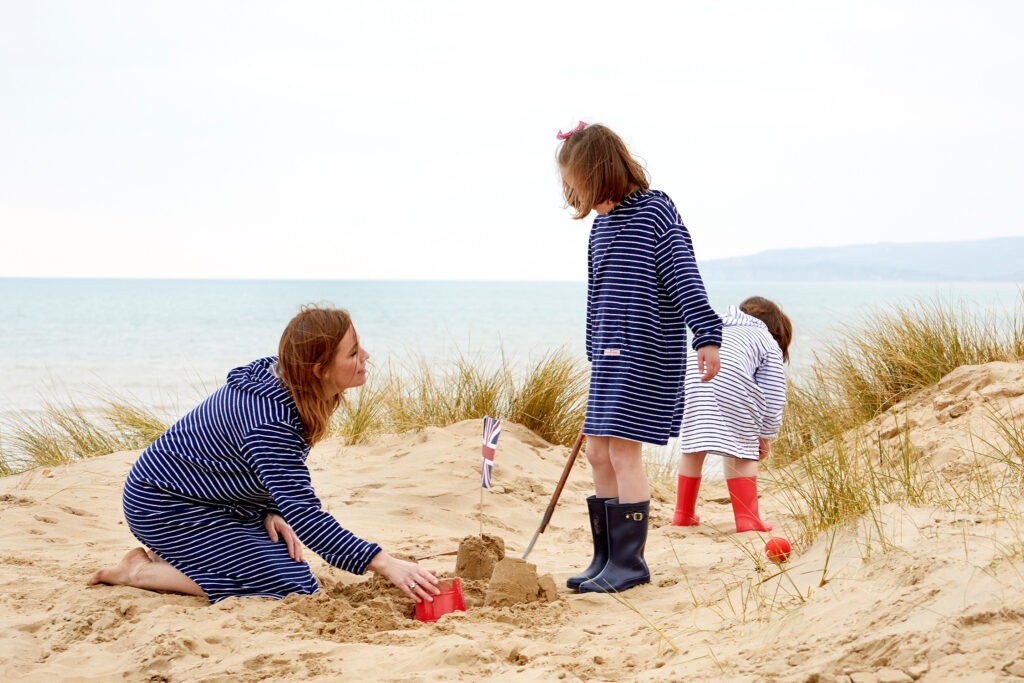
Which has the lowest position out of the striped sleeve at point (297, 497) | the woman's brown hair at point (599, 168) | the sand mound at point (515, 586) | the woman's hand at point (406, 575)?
the sand mound at point (515, 586)

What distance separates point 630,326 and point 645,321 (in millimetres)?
60

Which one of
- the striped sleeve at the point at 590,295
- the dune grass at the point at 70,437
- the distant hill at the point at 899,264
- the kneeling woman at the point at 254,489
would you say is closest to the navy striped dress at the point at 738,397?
the striped sleeve at the point at 590,295

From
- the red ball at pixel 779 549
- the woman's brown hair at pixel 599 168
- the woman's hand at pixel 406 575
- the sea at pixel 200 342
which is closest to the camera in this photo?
the woman's hand at pixel 406 575

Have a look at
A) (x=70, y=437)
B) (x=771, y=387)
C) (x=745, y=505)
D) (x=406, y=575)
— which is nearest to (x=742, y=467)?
(x=745, y=505)

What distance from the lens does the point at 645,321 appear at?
3.53 metres

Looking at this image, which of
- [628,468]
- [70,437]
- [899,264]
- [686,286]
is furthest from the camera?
[899,264]

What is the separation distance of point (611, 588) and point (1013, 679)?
65.8 inches

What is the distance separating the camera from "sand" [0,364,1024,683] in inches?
87.7

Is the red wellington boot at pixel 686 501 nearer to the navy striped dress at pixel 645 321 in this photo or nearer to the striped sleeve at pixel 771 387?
the striped sleeve at pixel 771 387

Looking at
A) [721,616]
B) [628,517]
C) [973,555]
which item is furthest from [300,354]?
[973,555]

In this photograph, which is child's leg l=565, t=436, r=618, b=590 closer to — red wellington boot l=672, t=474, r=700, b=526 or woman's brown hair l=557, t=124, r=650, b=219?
woman's brown hair l=557, t=124, r=650, b=219

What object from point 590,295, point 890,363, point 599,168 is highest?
point 599,168

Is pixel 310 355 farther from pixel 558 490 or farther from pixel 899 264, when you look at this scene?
pixel 899 264

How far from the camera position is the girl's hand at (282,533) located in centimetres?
345
